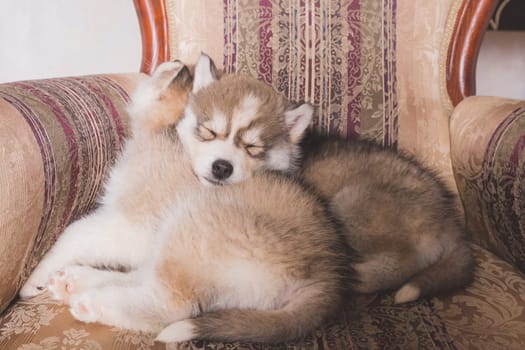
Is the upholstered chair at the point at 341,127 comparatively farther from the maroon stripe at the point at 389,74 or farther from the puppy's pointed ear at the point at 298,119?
the puppy's pointed ear at the point at 298,119

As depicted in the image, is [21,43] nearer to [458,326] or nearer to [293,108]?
[293,108]

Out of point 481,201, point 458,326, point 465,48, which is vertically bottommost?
point 458,326

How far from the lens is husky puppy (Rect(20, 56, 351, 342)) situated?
1.17 m

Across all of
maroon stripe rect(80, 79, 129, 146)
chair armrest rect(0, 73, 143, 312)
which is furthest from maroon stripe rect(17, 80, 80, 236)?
maroon stripe rect(80, 79, 129, 146)

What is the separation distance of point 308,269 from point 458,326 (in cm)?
41

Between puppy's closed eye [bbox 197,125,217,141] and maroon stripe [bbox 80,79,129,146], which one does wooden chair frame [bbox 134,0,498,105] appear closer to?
maroon stripe [bbox 80,79,129,146]

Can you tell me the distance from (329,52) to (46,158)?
1.20 m

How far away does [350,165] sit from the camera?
178 cm

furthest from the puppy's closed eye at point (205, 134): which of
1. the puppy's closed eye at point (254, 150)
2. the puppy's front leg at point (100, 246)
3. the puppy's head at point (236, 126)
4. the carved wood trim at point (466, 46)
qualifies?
the carved wood trim at point (466, 46)

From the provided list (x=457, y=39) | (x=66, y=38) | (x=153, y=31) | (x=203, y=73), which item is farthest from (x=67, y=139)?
(x=66, y=38)

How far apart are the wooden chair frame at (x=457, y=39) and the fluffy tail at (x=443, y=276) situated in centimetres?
79

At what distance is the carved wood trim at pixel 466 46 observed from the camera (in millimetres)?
1995

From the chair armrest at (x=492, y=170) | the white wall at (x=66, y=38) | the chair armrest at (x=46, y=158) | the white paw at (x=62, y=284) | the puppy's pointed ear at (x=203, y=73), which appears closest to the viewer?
the chair armrest at (x=46, y=158)

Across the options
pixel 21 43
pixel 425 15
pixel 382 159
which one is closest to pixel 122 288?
pixel 382 159
